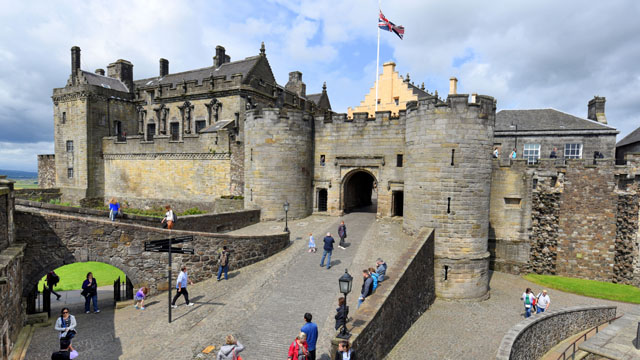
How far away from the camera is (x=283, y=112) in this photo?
21.7 meters

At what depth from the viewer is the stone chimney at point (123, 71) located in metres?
35.1

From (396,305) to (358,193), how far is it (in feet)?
52.2

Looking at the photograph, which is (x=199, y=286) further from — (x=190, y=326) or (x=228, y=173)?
(x=228, y=173)

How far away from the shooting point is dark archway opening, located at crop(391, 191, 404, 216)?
21.8 metres

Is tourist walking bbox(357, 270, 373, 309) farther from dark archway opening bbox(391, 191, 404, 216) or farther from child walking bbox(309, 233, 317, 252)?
dark archway opening bbox(391, 191, 404, 216)

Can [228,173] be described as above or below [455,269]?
above

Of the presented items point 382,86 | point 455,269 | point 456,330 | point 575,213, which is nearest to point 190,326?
point 456,330

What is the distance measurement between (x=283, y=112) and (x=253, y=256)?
32.7ft

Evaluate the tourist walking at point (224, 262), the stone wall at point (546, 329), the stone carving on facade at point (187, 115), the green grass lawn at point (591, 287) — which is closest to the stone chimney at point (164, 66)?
the stone carving on facade at point (187, 115)

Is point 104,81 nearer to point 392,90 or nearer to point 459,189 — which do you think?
point 392,90

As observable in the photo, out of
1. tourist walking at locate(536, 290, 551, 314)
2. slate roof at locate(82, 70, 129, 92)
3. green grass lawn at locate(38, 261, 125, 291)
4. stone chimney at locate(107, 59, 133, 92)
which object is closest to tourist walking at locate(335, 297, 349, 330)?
tourist walking at locate(536, 290, 551, 314)

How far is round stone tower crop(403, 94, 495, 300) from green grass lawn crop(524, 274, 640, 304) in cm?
624

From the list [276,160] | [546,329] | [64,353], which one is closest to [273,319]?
[64,353]

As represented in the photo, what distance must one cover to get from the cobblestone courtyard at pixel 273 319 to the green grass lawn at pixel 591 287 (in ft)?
7.00
